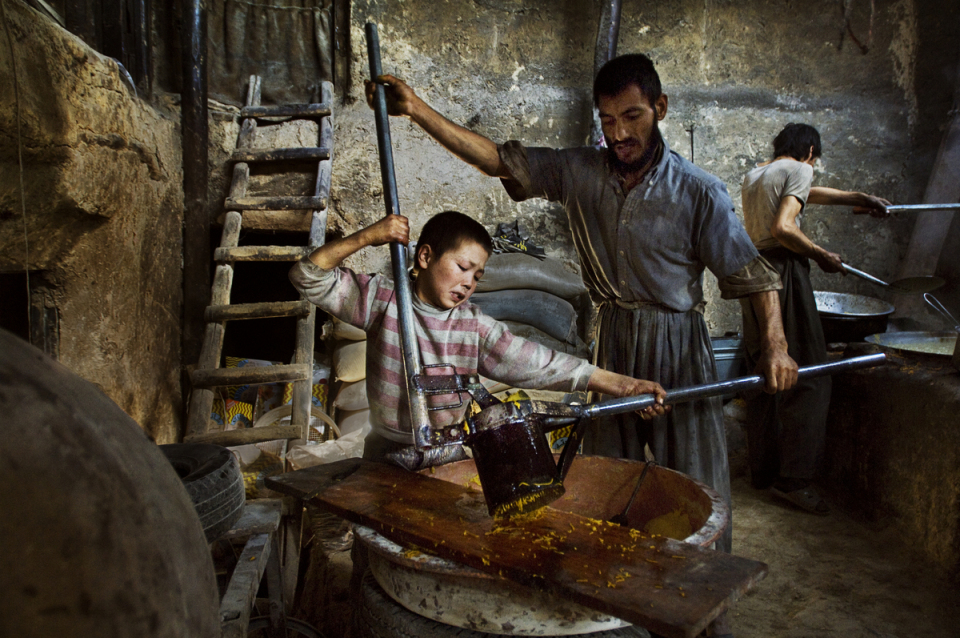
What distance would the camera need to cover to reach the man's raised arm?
2.08 meters

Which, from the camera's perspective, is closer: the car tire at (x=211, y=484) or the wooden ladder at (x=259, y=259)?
the car tire at (x=211, y=484)

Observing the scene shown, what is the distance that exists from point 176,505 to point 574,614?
32.1 inches

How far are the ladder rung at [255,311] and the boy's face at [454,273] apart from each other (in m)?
1.92

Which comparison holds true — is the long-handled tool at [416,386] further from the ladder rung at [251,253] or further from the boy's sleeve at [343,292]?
the ladder rung at [251,253]

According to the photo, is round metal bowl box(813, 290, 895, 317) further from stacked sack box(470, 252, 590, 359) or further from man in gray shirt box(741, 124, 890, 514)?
stacked sack box(470, 252, 590, 359)

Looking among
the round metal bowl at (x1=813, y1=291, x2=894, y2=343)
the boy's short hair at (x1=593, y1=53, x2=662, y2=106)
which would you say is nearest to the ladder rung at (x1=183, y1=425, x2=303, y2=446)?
the boy's short hair at (x1=593, y1=53, x2=662, y2=106)

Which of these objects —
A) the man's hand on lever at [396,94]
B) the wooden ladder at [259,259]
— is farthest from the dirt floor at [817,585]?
the man's hand on lever at [396,94]

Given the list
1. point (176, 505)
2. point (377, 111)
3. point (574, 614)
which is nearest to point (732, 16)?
point (377, 111)

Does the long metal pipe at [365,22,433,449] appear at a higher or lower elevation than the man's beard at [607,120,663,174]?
lower

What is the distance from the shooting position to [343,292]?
6.70 feet

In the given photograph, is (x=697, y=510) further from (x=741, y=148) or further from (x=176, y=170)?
(x=741, y=148)

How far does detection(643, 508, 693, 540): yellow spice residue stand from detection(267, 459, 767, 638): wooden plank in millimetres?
421

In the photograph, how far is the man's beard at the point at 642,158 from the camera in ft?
7.11

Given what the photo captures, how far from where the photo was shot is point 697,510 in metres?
1.54
